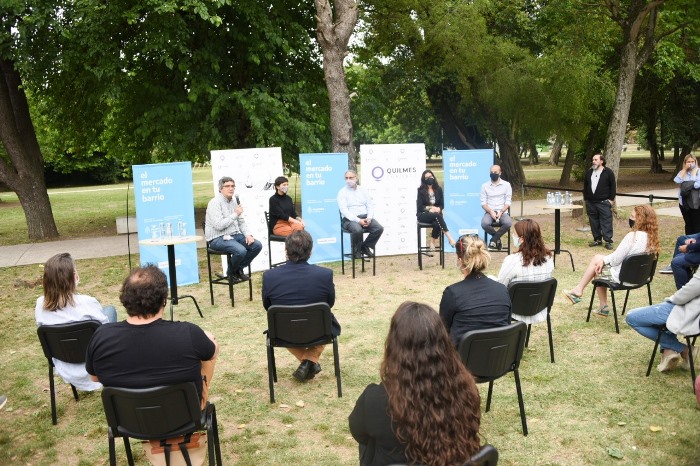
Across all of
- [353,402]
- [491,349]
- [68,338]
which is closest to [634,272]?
[491,349]

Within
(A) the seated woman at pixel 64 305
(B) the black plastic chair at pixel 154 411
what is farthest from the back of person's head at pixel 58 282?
Answer: (B) the black plastic chair at pixel 154 411

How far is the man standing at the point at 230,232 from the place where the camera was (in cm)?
854

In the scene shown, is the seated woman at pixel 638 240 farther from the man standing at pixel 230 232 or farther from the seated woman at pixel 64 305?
the seated woman at pixel 64 305

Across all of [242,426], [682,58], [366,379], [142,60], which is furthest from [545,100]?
[242,426]

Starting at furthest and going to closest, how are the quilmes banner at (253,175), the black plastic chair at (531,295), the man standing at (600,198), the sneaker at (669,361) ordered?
the man standing at (600,198) < the quilmes banner at (253,175) < the sneaker at (669,361) < the black plastic chair at (531,295)

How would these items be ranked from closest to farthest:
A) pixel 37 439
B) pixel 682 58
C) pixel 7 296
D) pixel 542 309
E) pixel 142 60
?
1. pixel 37 439
2. pixel 542 309
3. pixel 7 296
4. pixel 142 60
5. pixel 682 58

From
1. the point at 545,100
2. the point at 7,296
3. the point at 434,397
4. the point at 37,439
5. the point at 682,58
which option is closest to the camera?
the point at 434,397

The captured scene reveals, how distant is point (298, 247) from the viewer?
5250 millimetres

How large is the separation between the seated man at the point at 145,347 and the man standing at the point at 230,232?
5.00 metres

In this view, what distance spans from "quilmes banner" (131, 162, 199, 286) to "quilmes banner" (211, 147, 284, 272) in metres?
0.64

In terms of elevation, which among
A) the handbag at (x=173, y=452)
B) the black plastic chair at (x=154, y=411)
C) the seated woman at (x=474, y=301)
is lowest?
the handbag at (x=173, y=452)

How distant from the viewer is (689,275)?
719cm

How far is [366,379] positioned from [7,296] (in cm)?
629

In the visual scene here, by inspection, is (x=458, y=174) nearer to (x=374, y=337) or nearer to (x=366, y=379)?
(x=374, y=337)
